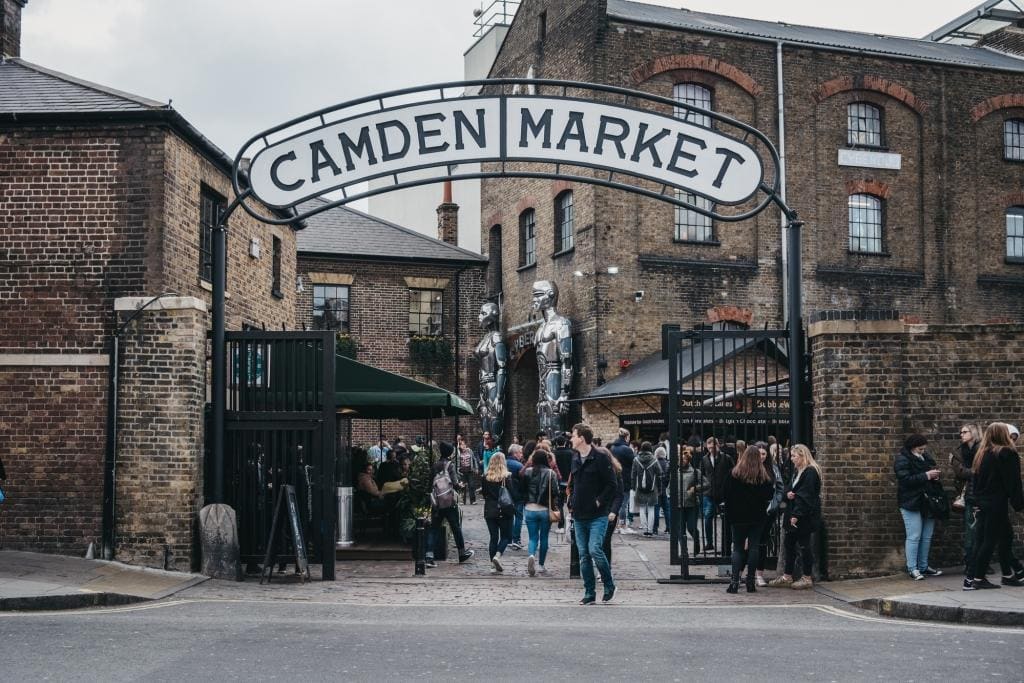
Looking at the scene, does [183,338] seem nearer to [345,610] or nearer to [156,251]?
[156,251]

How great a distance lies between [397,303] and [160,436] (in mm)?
20925

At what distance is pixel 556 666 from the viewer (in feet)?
25.3

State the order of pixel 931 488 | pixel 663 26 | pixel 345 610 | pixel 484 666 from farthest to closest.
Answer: pixel 663 26
pixel 931 488
pixel 345 610
pixel 484 666

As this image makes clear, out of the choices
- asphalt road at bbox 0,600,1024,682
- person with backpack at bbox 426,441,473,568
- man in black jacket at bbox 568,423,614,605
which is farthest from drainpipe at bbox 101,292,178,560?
man in black jacket at bbox 568,423,614,605

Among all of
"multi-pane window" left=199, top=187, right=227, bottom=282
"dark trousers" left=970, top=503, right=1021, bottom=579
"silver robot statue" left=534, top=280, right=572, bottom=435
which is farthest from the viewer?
"silver robot statue" left=534, top=280, right=572, bottom=435

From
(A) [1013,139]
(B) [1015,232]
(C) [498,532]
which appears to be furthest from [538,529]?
(A) [1013,139]

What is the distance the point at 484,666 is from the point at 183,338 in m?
6.93

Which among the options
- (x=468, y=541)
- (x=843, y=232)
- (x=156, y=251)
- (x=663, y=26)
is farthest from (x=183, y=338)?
(x=843, y=232)

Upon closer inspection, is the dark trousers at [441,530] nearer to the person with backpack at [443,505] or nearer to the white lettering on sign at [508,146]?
the person with backpack at [443,505]

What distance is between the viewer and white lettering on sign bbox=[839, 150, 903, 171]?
1169 inches

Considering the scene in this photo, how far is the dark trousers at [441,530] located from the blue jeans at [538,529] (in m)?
1.20

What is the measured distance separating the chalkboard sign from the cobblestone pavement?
174mm

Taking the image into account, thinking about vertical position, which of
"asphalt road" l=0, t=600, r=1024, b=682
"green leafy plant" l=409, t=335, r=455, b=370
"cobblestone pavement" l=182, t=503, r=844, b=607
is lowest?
"cobblestone pavement" l=182, t=503, r=844, b=607

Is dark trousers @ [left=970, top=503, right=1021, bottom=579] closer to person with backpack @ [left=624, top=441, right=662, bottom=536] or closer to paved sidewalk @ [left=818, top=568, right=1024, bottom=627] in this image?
paved sidewalk @ [left=818, top=568, right=1024, bottom=627]
